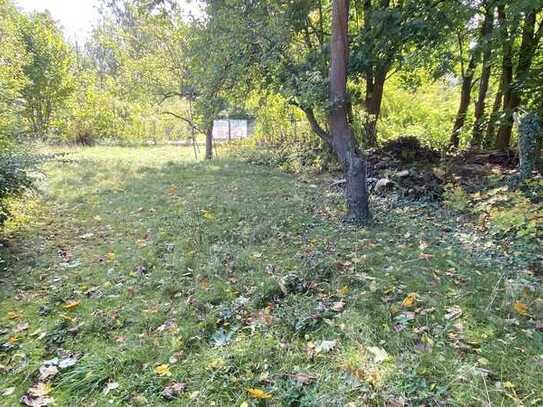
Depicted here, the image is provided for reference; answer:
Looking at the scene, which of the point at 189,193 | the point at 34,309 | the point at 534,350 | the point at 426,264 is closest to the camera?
the point at 534,350

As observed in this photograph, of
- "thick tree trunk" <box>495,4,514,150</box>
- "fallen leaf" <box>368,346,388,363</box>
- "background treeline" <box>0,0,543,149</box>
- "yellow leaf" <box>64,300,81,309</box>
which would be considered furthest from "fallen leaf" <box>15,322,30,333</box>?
"thick tree trunk" <box>495,4,514,150</box>

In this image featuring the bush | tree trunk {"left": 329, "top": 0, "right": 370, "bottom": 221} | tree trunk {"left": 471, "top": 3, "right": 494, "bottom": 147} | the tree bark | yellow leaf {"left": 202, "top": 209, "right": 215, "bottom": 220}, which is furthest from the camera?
the tree bark

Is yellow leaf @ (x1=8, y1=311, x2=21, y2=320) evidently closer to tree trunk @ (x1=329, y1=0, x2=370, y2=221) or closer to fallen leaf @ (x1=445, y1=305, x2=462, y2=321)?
fallen leaf @ (x1=445, y1=305, x2=462, y2=321)

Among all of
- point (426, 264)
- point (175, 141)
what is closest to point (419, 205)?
point (426, 264)

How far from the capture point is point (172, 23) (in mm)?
9945

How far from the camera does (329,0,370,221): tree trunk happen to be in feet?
13.0

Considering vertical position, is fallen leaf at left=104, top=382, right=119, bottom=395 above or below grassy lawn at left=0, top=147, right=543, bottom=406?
below

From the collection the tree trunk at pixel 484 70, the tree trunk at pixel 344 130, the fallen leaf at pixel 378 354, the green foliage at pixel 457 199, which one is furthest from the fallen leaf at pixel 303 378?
the tree trunk at pixel 484 70

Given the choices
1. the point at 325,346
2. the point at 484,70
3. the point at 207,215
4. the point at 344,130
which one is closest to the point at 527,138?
the point at 344,130

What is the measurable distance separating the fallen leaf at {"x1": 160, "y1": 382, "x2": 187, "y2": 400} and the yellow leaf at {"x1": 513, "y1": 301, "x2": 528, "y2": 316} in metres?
2.13

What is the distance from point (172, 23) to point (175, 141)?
871cm

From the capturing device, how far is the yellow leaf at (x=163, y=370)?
1903 millimetres

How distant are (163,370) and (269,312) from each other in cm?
79

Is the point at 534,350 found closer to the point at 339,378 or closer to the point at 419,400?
the point at 419,400
